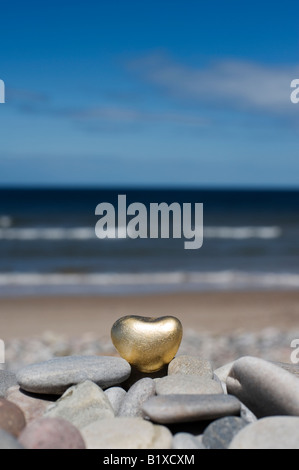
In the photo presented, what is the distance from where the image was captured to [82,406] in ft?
8.58

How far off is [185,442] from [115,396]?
27.5 inches

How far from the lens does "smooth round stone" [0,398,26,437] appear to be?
8.04 ft

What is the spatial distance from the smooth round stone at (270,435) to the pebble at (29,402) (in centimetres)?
103

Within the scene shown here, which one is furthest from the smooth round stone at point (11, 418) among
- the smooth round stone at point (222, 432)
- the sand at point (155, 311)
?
the sand at point (155, 311)

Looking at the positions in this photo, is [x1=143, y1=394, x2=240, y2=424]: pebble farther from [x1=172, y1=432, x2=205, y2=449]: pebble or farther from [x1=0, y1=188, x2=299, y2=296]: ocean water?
[x1=0, y1=188, x2=299, y2=296]: ocean water

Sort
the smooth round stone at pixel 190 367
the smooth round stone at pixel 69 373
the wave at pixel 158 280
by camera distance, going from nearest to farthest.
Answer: the smooth round stone at pixel 69 373 < the smooth round stone at pixel 190 367 < the wave at pixel 158 280

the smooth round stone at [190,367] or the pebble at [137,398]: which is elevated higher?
the smooth round stone at [190,367]

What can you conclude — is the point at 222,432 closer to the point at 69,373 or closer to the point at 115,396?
the point at 115,396

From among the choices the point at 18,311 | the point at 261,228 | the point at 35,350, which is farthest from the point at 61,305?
the point at 261,228

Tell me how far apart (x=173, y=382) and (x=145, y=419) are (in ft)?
0.83

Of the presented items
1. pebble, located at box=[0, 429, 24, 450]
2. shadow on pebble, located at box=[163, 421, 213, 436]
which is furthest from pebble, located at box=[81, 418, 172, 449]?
pebble, located at box=[0, 429, 24, 450]

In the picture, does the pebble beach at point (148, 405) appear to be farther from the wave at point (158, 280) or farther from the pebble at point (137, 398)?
the wave at point (158, 280)

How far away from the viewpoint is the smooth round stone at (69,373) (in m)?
→ 2.77

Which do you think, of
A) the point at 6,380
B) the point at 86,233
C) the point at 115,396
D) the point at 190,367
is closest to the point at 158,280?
the point at 6,380
